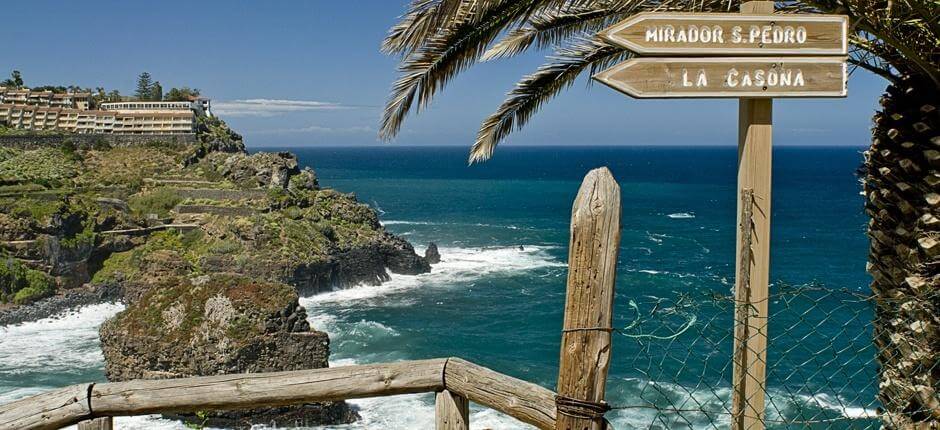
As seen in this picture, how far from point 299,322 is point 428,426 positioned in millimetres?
5127

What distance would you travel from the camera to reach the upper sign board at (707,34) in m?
3.10

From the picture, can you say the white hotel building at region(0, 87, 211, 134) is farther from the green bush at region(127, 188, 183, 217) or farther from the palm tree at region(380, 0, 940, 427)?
the palm tree at region(380, 0, 940, 427)

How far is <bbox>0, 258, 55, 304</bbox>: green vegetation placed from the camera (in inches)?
1364

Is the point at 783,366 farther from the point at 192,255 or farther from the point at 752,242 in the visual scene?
the point at 192,255

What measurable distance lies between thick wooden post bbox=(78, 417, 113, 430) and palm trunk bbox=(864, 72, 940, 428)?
3937 millimetres

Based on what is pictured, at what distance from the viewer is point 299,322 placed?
2147cm

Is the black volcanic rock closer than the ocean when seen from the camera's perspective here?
No

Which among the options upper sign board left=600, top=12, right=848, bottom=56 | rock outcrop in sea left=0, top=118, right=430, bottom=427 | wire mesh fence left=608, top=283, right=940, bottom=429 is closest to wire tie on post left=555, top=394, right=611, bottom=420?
wire mesh fence left=608, top=283, right=940, bottom=429

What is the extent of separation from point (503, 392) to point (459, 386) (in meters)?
0.19

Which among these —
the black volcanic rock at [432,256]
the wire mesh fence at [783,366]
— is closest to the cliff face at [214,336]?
the wire mesh fence at [783,366]

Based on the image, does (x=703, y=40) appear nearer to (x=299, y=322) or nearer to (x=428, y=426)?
(x=428, y=426)

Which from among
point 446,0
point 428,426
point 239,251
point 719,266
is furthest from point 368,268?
point 446,0

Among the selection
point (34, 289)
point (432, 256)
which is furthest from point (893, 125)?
point (432, 256)

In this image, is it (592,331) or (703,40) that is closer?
(592,331)
